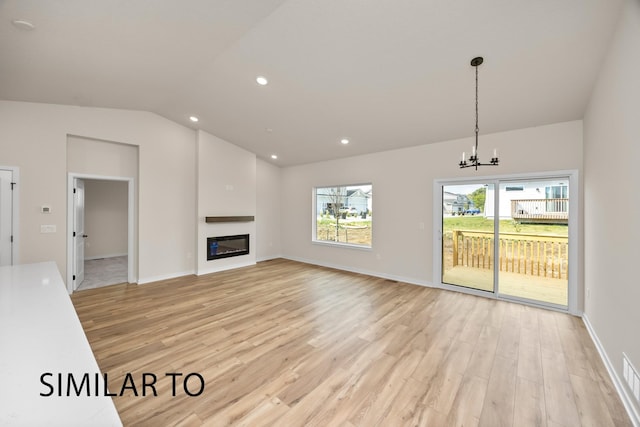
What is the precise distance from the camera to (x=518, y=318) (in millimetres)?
3426

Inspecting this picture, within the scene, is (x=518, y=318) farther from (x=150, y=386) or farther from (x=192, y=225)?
(x=192, y=225)

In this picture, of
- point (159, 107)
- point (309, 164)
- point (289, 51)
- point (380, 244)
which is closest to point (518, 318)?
point (380, 244)

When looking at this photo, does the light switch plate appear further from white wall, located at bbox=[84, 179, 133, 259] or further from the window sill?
the window sill

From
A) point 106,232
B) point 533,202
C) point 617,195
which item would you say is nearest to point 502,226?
point 533,202

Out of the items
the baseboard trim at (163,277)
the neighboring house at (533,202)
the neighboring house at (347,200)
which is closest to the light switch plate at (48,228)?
the baseboard trim at (163,277)

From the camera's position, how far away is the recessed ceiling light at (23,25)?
2295 mm

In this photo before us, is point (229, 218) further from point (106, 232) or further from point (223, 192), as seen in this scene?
point (106, 232)

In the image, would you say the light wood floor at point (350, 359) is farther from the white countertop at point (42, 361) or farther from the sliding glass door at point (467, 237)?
the white countertop at point (42, 361)

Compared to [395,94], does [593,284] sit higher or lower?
lower

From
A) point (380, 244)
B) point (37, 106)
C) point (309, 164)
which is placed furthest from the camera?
point (309, 164)

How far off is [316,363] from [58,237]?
15.2ft

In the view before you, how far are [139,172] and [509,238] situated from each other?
6613 millimetres

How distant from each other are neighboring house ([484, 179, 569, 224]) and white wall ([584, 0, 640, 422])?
71 cm

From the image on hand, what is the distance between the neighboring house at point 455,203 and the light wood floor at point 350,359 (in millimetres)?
1478
